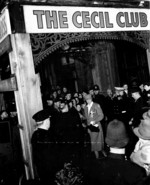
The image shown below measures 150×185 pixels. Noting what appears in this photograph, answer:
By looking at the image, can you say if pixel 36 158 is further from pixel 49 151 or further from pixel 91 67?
pixel 91 67

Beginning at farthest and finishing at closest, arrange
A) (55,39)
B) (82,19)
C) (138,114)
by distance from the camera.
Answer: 1. (138,114)
2. (82,19)
3. (55,39)

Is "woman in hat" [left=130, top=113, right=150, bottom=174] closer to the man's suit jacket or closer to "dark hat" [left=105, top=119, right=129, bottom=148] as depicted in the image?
"dark hat" [left=105, top=119, right=129, bottom=148]

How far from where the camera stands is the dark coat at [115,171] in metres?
2.73

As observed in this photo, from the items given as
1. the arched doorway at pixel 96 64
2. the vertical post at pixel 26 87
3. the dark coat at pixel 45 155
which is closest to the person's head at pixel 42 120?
the dark coat at pixel 45 155

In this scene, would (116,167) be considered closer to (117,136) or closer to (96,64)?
(117,136)

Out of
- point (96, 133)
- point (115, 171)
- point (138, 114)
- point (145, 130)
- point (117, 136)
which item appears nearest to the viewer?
point (115, 171)

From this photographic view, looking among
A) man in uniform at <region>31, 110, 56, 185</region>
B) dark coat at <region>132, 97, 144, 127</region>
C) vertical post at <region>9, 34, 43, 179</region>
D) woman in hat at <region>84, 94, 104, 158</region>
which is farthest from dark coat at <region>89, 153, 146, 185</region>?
woman in hat at <region>84, 94, 104, 158</region>

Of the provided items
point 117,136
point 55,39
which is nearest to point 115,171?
point 117,136

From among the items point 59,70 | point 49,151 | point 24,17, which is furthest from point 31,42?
point 59,70

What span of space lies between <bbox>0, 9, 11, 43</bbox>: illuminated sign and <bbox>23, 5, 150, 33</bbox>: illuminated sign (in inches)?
14.4

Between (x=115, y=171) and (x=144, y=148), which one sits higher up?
(x=144, y=148)

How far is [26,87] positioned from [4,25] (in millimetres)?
1380

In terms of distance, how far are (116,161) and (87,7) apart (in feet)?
14.1

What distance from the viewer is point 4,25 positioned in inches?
221
